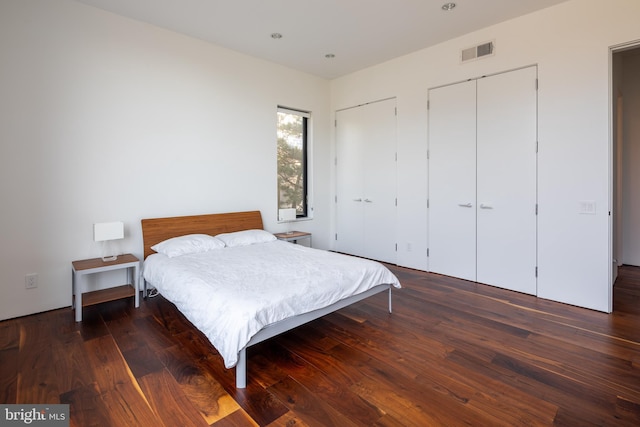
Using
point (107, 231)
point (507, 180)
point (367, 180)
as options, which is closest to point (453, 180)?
point (507, 180)

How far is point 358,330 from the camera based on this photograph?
272 cm

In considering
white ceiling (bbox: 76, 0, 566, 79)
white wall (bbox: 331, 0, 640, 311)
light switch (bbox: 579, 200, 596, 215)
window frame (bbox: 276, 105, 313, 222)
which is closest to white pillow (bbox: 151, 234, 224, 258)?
window frame (bbox: 276, 105, 313, 222)

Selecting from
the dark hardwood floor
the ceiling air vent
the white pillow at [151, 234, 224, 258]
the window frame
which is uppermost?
the ceiling air vent

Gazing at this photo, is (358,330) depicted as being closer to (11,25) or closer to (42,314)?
(42,314)

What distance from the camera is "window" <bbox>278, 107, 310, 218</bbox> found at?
5020 millimetres

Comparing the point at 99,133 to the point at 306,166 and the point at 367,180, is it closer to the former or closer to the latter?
the point at 306,166

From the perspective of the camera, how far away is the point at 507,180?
3596mm

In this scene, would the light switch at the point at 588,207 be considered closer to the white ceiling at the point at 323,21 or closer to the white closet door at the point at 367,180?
the white ceiling at the point at 323,21

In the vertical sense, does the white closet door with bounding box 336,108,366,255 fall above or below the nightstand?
above

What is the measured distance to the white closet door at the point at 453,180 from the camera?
389cm

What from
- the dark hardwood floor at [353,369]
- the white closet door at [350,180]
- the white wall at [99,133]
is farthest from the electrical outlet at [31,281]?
the white closet door at [350,180]

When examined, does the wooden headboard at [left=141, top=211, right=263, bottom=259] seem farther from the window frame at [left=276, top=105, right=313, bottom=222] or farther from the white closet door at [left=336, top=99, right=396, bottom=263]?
the white closet door at [left=336, top=99, right=396, bottom=263]

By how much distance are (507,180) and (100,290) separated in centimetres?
446

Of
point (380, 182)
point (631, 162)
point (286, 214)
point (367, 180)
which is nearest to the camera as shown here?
point (631, 162)
